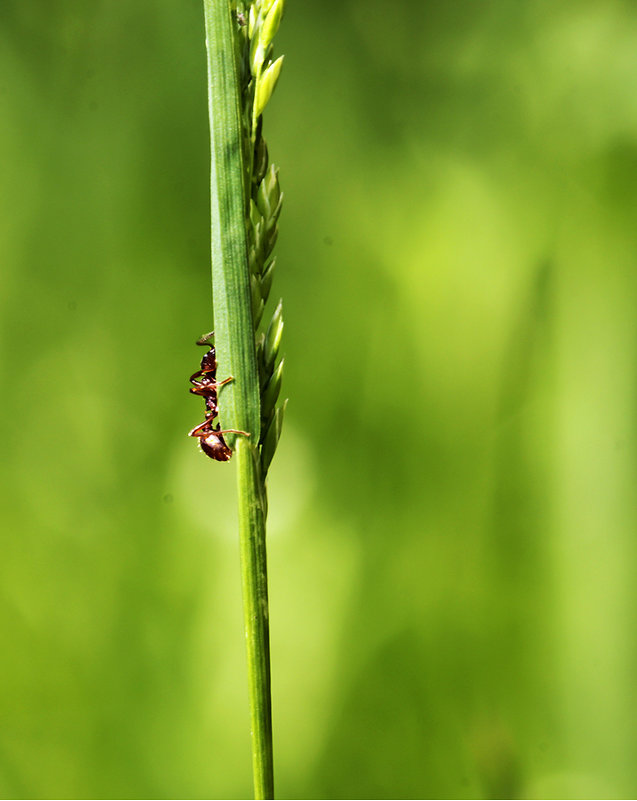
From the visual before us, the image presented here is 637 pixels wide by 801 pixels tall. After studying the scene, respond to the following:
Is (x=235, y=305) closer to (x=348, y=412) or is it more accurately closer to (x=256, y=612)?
(x=256, y=612)

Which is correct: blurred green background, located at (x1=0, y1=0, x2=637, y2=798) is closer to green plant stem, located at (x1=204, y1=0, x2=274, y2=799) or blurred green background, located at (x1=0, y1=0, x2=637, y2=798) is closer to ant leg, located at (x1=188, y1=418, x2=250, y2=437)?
ant leg, located at (x1=188, y1=418, x2=250, y2=437)

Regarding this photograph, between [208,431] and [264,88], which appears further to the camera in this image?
[208,431]

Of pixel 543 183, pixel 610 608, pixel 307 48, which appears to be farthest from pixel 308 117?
pixel 610 608

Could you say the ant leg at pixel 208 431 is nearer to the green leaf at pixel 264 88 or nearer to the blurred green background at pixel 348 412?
the green leaf at pixel 264 88

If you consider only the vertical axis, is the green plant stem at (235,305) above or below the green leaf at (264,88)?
below

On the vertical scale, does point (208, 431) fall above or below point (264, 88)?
below

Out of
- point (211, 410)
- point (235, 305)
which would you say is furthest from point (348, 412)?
point (235, 305)

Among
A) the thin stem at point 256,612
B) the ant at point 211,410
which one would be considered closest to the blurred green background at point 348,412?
the ant at point 211,410

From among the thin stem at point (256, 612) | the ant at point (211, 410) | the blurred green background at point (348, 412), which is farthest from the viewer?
the blurred green background at point (348, 412)
